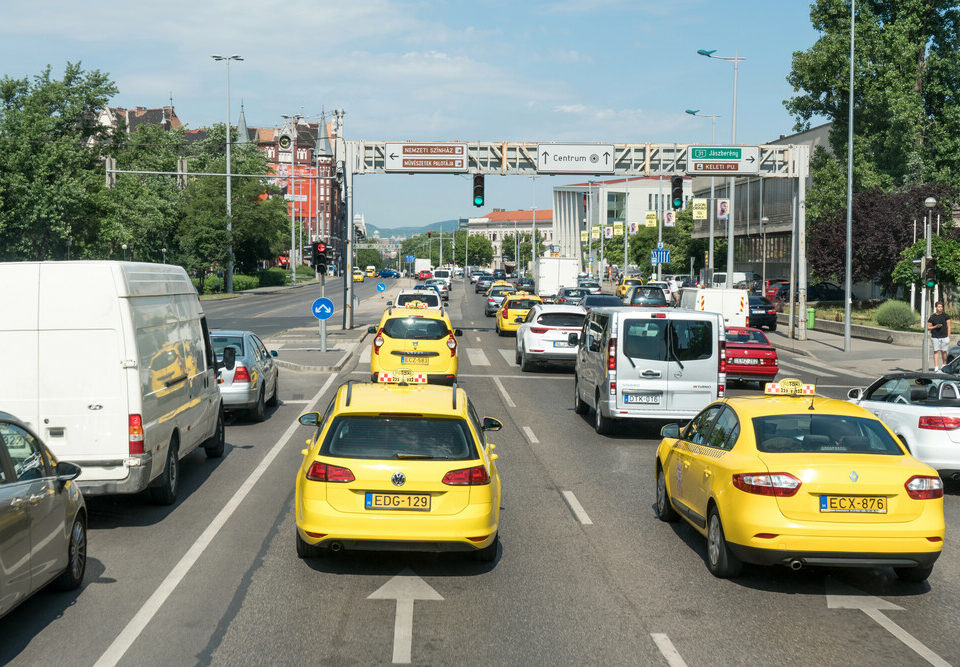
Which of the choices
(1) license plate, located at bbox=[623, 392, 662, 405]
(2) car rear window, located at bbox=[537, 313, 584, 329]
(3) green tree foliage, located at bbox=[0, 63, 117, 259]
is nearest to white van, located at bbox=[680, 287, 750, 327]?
(2) car rear window, located at bbox=[537, 313, 584, 329]

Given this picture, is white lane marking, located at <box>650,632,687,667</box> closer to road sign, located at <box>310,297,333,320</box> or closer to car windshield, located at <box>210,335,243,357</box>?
car windshield, located at <box>210,335,243,357</box>

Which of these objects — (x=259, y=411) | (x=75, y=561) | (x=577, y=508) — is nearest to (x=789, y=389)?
(x=577, y=508)

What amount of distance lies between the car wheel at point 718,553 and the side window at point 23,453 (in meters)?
4.98

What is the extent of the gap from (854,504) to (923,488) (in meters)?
0.53

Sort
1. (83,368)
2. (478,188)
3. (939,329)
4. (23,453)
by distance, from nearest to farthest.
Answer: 1. (23,453)
2. (83,368)
3. (939,329)
4. (478,188)

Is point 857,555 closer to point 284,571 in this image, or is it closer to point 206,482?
point 284,571

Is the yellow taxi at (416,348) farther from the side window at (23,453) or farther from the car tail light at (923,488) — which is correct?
the car tail light at (923,488)

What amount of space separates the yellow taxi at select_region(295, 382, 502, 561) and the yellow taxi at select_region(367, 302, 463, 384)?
11921 millimetres

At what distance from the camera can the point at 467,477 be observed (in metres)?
7.85

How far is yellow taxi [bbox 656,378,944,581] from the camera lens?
7418 millimetres

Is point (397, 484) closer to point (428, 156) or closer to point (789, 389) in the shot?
point (789, 389)

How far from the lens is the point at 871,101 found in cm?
4781

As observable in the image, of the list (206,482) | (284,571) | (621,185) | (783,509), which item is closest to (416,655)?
(284,571)

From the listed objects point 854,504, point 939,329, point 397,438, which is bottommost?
point 854,504
